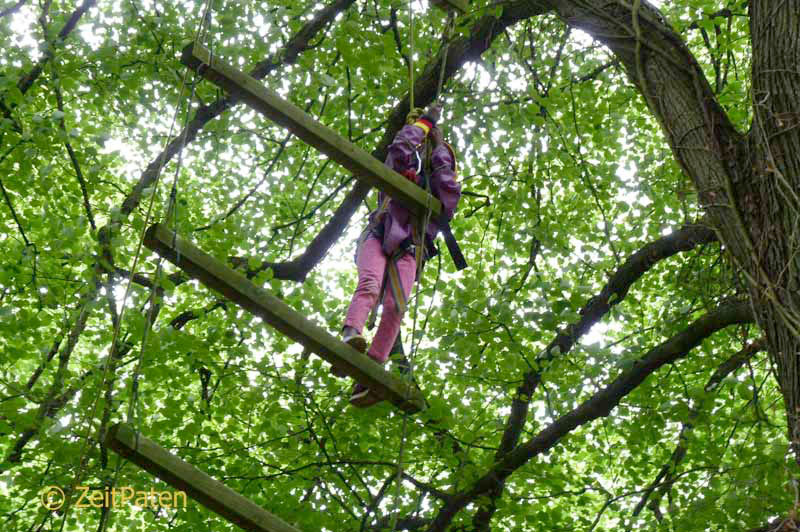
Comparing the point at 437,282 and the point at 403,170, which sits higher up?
the point at 437,282

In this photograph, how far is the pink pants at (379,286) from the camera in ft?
12.8

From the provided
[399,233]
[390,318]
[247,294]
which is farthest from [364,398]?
[247,294]

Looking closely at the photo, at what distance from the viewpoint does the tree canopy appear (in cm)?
391

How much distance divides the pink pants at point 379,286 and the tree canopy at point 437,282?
0.23 meters

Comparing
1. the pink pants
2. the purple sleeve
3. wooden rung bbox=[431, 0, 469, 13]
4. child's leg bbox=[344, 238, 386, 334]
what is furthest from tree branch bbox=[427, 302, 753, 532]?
wooden rung bbox=[431, 0, 469, 13]

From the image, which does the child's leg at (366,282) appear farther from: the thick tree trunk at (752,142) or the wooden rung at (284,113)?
the thick tree trunk at (752,142)

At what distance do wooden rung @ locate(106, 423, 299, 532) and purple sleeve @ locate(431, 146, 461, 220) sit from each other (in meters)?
1.54

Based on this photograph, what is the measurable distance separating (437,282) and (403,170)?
2389mm

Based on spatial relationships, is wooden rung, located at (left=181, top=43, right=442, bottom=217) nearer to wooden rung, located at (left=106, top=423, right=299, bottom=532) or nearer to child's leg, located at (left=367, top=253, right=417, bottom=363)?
child's leg, located at (left=367, top=253, right=417, bottom=363)

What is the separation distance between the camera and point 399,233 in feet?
13.1

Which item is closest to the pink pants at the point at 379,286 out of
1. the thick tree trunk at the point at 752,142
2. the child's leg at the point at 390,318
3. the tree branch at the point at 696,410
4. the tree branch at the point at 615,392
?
the child's leg at the point at 390,318

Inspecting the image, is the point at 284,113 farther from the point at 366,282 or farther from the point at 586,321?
the point at 586,321

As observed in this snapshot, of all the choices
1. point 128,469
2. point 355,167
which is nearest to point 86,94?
point 128,469

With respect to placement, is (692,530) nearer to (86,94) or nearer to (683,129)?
(683,129)
